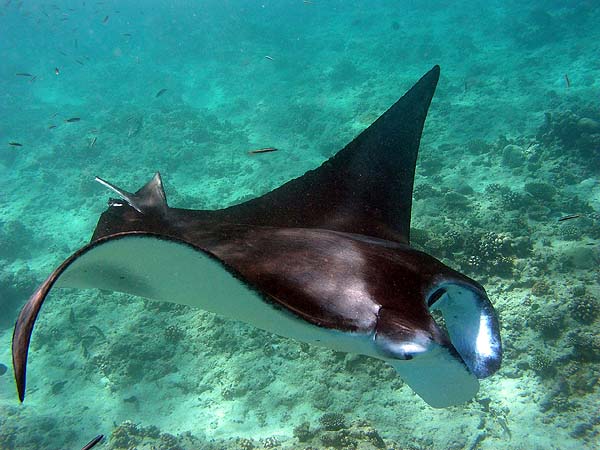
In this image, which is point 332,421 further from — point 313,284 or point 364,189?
point 313,284

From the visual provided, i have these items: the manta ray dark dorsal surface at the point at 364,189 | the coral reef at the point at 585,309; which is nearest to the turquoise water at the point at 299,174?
the coral reef at the point at 585,309

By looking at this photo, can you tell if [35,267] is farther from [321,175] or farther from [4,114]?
[4,114]

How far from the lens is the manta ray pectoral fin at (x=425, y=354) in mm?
1670

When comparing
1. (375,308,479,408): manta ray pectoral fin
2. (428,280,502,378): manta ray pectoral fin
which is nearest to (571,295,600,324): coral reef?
(428,280,502,378): manta ray pectoral fin

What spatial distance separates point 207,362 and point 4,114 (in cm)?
3636

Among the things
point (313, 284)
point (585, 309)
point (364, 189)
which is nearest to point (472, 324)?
point (313, 284)

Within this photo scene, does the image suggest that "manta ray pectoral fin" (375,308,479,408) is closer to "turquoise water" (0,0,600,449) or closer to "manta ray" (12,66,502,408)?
"manta ray" (12,66,502,408)

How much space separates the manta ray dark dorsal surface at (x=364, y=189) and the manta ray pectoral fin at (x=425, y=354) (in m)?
1.63

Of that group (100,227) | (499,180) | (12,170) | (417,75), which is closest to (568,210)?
(499,180)

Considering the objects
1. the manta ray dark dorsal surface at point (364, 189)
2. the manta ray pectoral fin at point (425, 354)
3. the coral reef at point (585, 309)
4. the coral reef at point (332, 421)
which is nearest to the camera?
the manta ray pectoral fin at point (425, 354)

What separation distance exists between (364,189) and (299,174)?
10.5m

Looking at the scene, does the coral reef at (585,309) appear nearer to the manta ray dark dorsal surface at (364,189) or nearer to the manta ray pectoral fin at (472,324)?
the manta ray dark dorsal surface at (364,189)

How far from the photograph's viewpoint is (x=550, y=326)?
19.1 ft

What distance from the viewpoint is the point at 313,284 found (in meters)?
2.06
